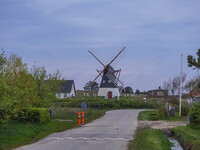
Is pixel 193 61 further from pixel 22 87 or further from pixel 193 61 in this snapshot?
pixel 22 87

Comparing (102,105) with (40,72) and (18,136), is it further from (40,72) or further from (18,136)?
(18,136)

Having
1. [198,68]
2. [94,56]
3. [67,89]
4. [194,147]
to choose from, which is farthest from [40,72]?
[67,89]

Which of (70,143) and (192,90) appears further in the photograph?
(192,90)

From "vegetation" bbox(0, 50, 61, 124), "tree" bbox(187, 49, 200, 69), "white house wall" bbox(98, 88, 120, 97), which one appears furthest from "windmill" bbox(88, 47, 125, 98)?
"tree" bbox(187, 49, 200, 69)

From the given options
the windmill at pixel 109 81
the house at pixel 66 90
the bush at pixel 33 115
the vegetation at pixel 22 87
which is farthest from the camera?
the house at pixel 66 90

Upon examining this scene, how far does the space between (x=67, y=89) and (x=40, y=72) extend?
57.3 meters

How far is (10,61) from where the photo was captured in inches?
1002

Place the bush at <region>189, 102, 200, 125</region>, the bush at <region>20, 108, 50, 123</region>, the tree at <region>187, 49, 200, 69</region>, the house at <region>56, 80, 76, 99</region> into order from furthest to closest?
the house at <region>56, 80, 76, 99</region> < the bush at <region>189, 102, 200, 125</region> < the bush at <region>20, 108, 50, 123</region> < the tree at <region>187, 49, 200, 69</region>

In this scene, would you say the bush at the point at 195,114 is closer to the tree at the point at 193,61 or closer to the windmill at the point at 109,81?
the tree at the point at 193,61

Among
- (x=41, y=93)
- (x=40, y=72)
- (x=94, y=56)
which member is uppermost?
(x=94, y=56)

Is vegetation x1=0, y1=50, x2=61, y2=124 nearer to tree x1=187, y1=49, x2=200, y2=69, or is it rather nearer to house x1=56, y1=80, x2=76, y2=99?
tree x1=187, y1=49, x2=200, y2=69

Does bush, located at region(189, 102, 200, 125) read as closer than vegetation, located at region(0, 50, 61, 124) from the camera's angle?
No

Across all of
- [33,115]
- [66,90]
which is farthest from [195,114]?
[66,90]

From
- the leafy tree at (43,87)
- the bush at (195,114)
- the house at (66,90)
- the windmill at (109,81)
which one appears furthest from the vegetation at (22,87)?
the house at (66,90)
